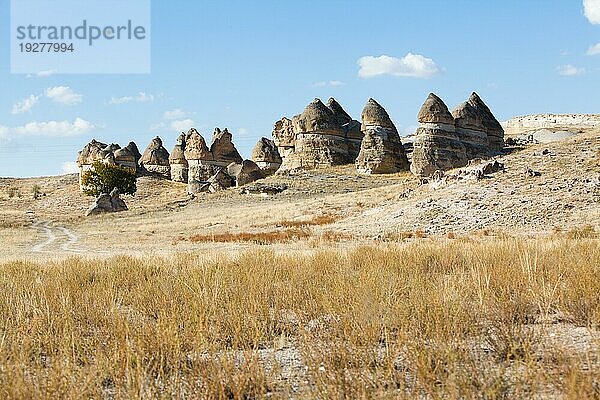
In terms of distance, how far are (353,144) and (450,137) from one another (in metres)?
11.2

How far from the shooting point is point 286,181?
45.9 meters

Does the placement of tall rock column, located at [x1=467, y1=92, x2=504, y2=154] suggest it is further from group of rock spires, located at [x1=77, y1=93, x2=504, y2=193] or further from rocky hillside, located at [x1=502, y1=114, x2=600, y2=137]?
rocky hillside, located at [x1=502, y1=114, x2=600, y2=137]

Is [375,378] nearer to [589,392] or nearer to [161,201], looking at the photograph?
[589,392]

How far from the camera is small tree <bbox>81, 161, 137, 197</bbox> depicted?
62.6 m

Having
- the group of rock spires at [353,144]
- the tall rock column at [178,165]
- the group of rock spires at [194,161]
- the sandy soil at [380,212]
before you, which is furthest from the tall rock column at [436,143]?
the tall rock column at [178,165]

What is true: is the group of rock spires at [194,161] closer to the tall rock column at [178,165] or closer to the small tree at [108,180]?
the tall rock column at [178,165]

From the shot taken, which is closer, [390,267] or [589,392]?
[589,392]

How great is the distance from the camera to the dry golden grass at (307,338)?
3625mm

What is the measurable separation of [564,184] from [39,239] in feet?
76.3

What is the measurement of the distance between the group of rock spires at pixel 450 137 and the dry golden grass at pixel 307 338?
37.4 m

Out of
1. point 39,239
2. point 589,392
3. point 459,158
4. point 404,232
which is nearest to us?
point 589,392

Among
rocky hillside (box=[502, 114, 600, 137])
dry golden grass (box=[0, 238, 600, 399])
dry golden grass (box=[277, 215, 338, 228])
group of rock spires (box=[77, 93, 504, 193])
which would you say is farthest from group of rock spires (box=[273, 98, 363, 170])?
rocky hillside (box=[502, 114, 600, 137])

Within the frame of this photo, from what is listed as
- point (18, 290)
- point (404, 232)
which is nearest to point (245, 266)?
point (18, 290)

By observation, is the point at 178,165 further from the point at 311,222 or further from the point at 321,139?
the point at 311,222
